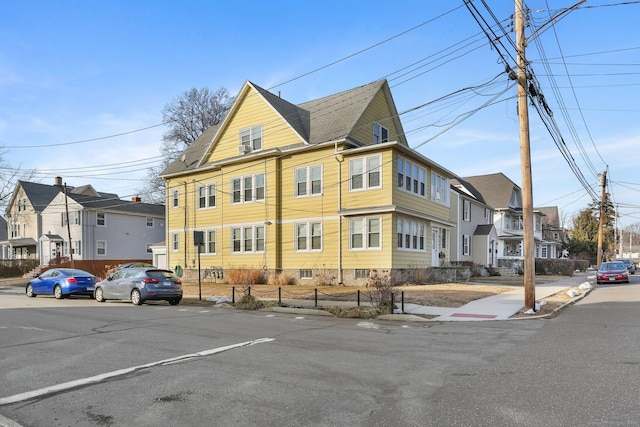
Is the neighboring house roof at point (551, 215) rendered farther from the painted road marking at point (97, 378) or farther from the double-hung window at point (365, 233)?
the painted road marking at point (97, 378)

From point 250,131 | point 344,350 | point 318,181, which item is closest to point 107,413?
point 344,350

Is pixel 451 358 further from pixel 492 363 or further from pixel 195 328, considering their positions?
pixel 195 328

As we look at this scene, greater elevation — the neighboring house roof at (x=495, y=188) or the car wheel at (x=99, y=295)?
the neighboring house roof at (x=495, y=188)

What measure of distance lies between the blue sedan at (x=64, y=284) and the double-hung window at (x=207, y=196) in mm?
10228

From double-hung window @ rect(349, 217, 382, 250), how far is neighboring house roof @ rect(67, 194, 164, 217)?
29.0 meters

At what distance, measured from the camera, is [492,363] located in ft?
24.7

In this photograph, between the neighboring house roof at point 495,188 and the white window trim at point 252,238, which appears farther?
the neighboring house roof at point 495,188

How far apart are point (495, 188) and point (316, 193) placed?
1252 inches

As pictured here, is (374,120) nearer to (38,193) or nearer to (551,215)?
(38,193)

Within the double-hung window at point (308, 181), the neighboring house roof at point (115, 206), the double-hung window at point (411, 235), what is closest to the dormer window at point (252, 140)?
the double-hung window at point (308, 181)

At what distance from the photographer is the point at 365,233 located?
78.4 feet

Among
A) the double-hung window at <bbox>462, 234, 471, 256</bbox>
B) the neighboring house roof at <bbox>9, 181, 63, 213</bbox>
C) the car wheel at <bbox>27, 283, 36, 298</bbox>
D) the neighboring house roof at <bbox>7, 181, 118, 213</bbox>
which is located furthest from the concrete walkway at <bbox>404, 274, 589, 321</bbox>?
the neighboring house roof at <bbox>9, 181, 63, 213</bbox>

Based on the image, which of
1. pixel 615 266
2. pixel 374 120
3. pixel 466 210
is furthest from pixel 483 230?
pixel 374 120

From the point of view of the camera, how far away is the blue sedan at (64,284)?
2134 centimetres
